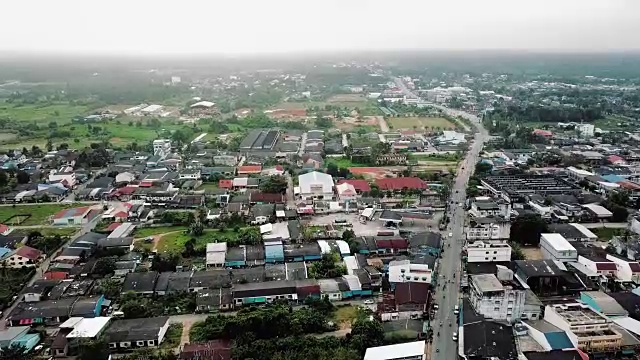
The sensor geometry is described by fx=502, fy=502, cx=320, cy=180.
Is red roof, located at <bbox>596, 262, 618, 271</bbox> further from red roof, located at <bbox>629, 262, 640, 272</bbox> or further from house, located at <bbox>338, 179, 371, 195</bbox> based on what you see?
house, located at <bbox>338, 179, 371, 195</bbox>

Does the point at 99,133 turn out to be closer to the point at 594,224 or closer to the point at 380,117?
the point at 380,117

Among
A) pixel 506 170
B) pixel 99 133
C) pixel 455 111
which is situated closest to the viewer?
pixel 506 170

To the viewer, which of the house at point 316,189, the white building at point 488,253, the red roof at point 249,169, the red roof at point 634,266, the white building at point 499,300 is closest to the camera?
the white building at point 499,300

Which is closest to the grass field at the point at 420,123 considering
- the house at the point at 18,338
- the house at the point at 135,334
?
the house at the point at 135,334

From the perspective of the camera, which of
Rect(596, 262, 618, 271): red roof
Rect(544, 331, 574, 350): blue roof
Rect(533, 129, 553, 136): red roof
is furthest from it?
Rect(533, 129, 553, 136): red roof

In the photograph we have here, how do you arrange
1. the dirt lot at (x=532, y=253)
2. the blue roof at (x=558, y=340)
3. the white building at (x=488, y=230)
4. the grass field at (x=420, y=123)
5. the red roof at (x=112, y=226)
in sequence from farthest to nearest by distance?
1. the grass field at (x=420, y=123)
2. the red roof at (x=112, y=226)
3. the white building at (x=488, y=230)
4. the dirt lot at (x=532, y=253)
5. the blue roof at (x=558, y=340)

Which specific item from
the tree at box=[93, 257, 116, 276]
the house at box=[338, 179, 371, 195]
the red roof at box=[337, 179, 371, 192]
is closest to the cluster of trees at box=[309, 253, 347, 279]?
the tree at box=[93, 257, 116, 276]

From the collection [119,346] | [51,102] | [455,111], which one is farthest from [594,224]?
[51,102]

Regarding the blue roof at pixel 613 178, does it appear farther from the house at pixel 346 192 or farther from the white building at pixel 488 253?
the house at pixel 346 192
